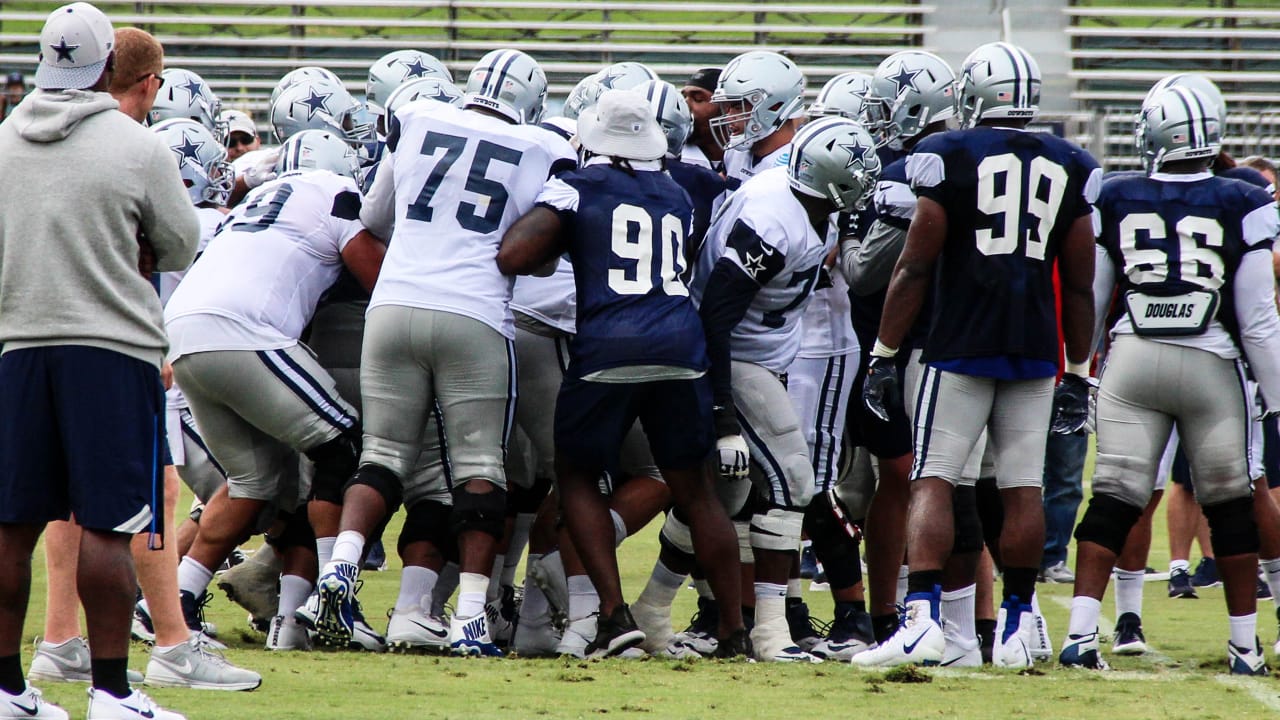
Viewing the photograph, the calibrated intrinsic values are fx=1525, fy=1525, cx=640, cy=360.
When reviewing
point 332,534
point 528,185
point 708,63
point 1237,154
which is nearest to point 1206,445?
point 528,185

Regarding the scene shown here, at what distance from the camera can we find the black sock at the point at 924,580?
5066mm

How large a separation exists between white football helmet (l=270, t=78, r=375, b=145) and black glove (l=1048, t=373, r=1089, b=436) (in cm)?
323

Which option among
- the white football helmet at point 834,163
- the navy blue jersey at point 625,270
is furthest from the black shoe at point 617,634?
the white football helmet at point 834,163

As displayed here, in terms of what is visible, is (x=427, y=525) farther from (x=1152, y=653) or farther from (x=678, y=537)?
(x=1152, y=653)

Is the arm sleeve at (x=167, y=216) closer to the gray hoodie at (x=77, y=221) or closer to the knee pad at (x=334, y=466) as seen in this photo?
the gray hoodie at (x=77, y=221)

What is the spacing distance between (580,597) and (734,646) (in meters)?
0.57

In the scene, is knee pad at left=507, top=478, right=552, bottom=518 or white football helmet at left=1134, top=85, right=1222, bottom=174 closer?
white football helmet at left=1134, top=85, right=1222, bottom=174

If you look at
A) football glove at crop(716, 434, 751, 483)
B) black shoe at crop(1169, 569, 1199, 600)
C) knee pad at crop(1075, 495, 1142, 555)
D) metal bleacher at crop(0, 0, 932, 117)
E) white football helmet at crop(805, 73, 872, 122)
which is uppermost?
metal bleacher at crop(0, 0, 932, 117)

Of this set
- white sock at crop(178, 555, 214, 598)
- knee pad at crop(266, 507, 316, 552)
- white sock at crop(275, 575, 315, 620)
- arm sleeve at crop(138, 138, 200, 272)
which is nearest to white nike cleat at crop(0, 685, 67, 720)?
arm sleeve at crop(138, 138, 200, 272)

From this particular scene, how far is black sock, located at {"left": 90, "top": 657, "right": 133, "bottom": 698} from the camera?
12.1ft

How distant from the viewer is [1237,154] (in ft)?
54.6

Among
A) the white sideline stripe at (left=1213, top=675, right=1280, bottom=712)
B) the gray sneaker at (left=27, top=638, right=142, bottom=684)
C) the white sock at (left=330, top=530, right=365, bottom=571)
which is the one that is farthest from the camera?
the white sock at (left=330, top=530, right=365, bottom=571)

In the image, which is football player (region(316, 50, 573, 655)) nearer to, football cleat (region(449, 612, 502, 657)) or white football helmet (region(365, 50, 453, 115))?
football cleat (region(449, 612, 502, 657))

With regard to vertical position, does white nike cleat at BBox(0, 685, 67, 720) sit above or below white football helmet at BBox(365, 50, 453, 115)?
below
